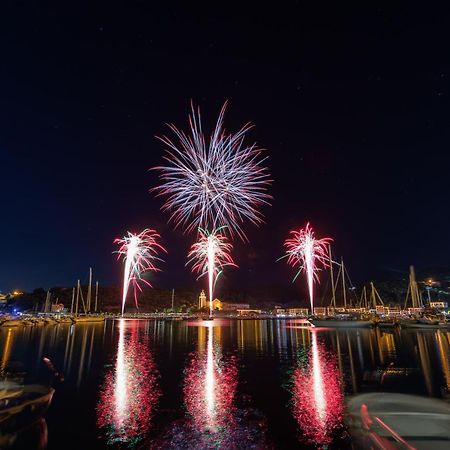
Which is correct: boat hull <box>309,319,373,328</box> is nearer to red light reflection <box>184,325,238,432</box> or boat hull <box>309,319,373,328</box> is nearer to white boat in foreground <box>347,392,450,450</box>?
red light reflection <box>184,325,238,432</box>

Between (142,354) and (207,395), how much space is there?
1936 cm

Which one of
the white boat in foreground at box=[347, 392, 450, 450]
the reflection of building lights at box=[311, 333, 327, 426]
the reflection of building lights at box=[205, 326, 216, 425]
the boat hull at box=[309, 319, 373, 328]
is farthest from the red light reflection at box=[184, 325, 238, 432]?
the boat hull at box=[309, 319, 373, 328]

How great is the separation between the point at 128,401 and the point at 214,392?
4877mm

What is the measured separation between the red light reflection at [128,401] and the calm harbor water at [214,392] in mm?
50

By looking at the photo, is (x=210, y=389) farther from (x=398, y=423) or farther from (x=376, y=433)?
(x=398, y=423)

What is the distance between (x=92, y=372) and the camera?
26812mm

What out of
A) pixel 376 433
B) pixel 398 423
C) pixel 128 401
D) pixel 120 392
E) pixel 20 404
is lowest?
pixel 128 401

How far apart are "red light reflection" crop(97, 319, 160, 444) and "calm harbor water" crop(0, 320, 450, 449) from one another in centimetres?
5

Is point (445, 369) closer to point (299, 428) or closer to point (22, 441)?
point (299, 428)

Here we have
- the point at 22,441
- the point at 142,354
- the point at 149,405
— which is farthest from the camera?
the point at 142,354

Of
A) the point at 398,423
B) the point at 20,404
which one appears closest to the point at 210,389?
the point at 20,404

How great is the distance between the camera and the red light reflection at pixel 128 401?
13.8 m

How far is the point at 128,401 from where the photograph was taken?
59.3 ft

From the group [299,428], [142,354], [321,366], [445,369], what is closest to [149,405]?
[299,428]
